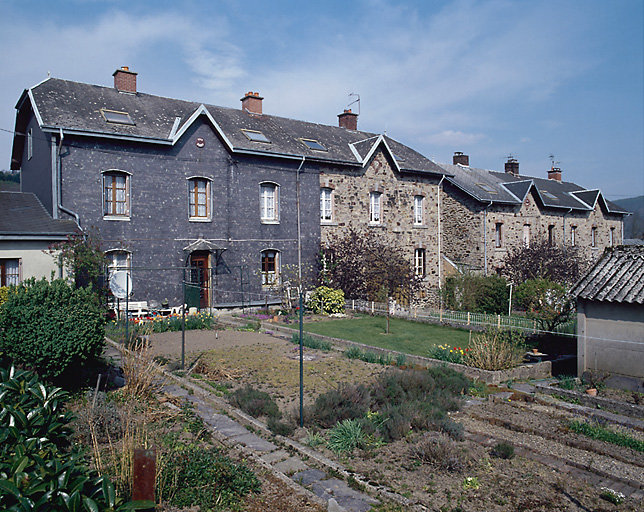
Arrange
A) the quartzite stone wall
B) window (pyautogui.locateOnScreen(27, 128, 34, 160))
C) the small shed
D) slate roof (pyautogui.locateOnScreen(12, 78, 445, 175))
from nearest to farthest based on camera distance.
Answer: the small shed → slate roof (pyautogui.locateOnScreen(12, 78, 445, 175)) → window (pyautogui.locateOnScreen(27, 128, 34, 160)) → the quartzite stone wall

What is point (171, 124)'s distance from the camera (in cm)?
2000

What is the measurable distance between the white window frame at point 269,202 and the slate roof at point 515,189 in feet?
36.7

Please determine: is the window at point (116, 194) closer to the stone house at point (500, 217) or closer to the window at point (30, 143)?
the window at point (30, 143)

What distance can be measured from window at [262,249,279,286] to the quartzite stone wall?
8.55 ft

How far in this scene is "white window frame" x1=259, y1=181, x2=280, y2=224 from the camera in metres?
21.9

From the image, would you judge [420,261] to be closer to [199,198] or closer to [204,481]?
[199,198]

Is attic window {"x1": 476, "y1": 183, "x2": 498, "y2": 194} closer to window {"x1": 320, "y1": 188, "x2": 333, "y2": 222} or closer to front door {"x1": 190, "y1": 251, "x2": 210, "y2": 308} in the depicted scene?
window {"x1": 320, "y1": 188, "x2": 333, "y2": 222}

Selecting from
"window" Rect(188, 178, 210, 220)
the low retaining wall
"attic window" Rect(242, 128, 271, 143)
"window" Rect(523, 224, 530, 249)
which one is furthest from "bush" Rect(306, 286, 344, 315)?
"window" Rect(523, 224, 530, 249)

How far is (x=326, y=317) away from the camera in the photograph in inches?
806

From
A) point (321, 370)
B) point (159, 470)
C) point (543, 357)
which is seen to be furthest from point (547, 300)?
point (159, 470)

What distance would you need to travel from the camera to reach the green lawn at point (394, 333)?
14.6m

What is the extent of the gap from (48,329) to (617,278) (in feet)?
35.0

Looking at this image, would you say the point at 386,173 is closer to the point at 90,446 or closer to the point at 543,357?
the point at 543,357

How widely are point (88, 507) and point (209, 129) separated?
59.7 ft
